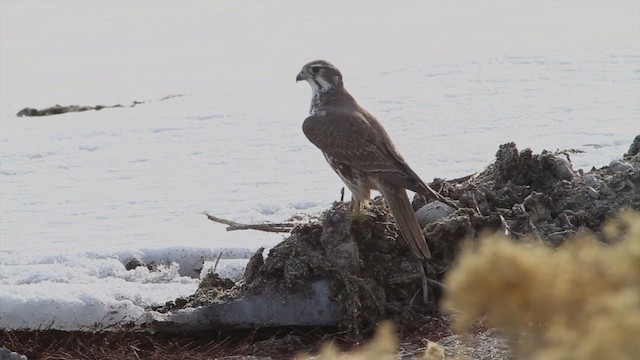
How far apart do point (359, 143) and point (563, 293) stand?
16.5ft

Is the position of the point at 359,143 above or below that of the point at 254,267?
above

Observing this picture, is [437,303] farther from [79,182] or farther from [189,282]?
[79,182]

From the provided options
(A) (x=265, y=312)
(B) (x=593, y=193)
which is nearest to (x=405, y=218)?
(A) (x=265, y=312)

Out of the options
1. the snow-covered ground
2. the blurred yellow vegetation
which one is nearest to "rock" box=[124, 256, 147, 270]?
the snow-covered ground

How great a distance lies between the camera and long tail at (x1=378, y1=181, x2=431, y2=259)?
5.83 m

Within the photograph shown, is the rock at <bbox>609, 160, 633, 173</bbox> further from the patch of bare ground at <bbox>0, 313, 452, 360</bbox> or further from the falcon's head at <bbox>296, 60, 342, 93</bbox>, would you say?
the falcon's head at <bbox>296, 60, 342, 93</bbox>

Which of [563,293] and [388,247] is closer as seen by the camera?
[563,293]

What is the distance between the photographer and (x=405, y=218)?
6.06 metres

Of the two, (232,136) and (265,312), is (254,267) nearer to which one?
(265,312)

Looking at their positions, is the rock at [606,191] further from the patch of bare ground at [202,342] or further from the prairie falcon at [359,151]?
the patch of bare ground at [202,342]

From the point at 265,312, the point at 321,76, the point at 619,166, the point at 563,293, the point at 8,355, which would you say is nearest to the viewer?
the point at 563,293

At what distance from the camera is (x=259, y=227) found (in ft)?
22.6

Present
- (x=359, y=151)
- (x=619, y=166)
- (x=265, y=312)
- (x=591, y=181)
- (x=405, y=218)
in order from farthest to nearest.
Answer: (x=359, y=151)
(x=619, y=166)
(x=591, y=181)
(x=405, y=218)
(x=265, y=312)

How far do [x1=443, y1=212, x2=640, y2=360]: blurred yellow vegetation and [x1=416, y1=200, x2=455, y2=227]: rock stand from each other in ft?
14.6
